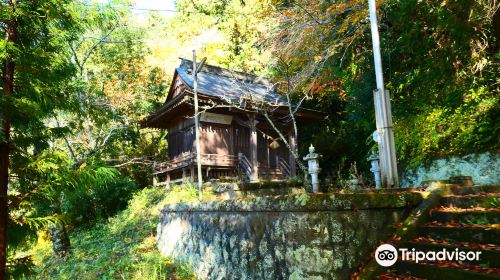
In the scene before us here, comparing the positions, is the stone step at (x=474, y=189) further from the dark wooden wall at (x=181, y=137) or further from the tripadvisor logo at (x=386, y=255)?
the dark wooden wall at (x=181, y=137)

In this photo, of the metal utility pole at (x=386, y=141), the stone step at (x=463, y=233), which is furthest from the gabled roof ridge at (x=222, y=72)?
the stone step at (x=463, y=233)

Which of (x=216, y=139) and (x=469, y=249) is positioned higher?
(x=216, y=139)

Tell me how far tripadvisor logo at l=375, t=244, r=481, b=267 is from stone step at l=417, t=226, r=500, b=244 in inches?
8.9

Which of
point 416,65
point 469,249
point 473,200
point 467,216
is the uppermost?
point 416,65

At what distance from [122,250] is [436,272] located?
7519 mm

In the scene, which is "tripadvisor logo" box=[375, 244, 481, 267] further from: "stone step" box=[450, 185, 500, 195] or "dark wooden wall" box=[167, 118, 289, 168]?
"dark wooden wall" box=[167, 118, 289, 168]

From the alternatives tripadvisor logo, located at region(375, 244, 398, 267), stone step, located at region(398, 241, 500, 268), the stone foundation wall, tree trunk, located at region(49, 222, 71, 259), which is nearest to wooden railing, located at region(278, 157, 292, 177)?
tree trunk, located at region(49, 222, 71, 259)

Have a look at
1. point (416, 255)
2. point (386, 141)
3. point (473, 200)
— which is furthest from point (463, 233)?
point (386, 141)

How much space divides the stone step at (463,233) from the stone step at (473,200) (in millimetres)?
515

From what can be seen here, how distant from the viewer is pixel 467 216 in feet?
10.9

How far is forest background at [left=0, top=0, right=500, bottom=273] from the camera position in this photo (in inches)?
131

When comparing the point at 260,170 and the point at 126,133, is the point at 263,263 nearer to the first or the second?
the point at 260,170

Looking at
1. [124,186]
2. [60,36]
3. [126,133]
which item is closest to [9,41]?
[60,36]

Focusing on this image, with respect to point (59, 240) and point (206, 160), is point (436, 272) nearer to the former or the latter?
point (59, 240)
